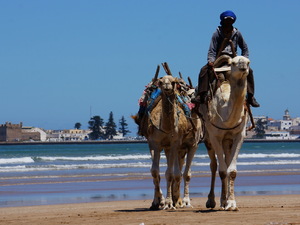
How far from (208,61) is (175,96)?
1.39 meters

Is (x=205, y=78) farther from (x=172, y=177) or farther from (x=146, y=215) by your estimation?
(x=146, y=215)

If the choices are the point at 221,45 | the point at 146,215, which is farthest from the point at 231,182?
the point at 221,45

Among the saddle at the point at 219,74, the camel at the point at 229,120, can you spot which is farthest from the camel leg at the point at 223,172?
the saddle at the point at 219,74

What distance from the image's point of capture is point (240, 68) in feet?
45.1

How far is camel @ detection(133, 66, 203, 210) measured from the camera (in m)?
15.9

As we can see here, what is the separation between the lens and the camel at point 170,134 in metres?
15.9

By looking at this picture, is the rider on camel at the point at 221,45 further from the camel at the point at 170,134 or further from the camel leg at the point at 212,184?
the camel leg at the point at 212,184

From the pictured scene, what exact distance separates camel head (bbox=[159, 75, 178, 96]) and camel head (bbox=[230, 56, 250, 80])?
203cm

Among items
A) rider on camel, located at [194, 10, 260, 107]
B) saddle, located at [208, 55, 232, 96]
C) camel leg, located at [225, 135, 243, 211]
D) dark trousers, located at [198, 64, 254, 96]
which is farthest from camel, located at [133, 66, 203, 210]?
camel leg, located at [225, 135, 243, 211]

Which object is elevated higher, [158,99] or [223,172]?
[158,99]

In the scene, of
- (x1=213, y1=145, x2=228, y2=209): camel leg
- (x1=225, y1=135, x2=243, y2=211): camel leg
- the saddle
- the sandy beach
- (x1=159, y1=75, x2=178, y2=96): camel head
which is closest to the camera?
the sandy beach

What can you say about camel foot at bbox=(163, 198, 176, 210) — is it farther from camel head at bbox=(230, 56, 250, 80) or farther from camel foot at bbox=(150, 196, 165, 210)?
camel head at bbox=(230, 56, 250, 80)

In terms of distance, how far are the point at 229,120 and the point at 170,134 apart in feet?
6.47

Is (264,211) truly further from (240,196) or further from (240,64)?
(240,196)
